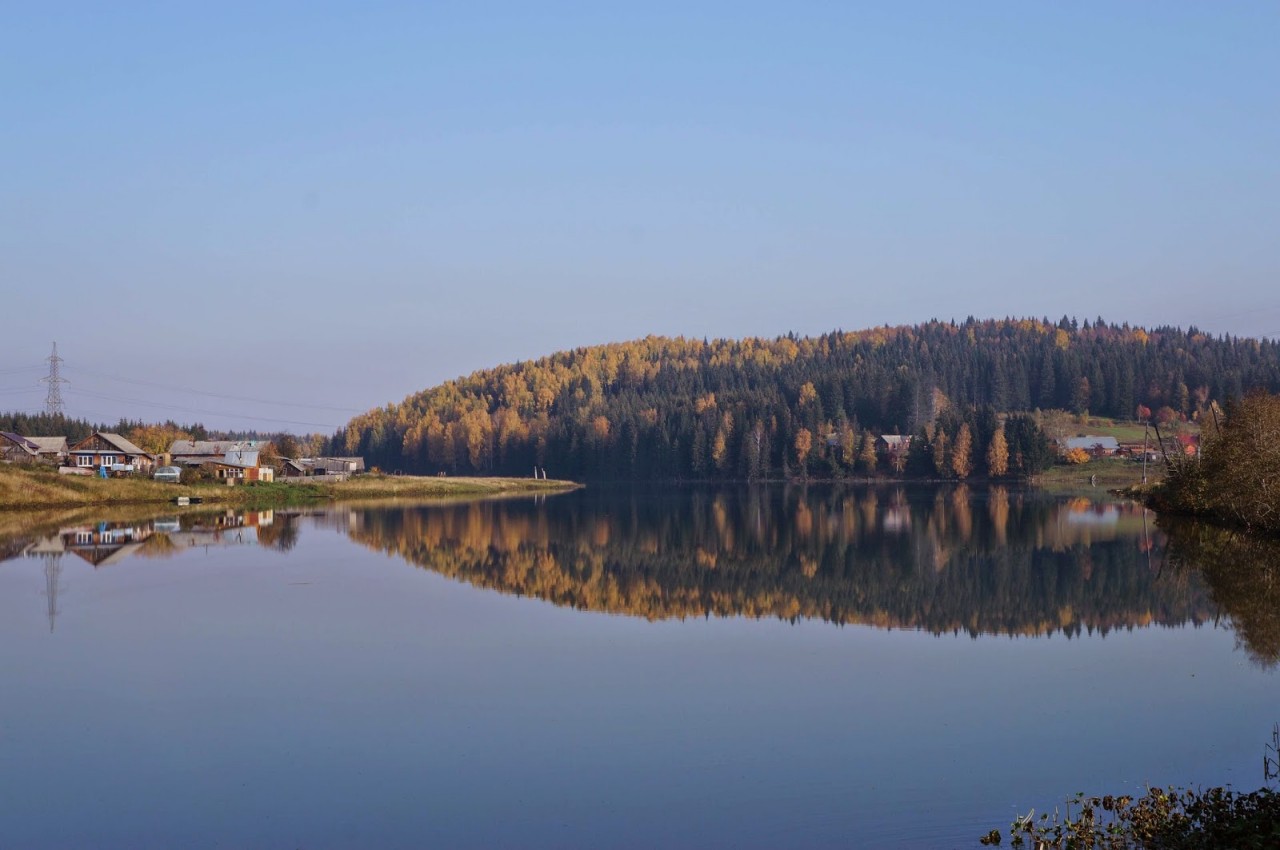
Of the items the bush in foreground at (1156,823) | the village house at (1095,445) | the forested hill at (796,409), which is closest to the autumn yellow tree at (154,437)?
the forested hill at (796,409)

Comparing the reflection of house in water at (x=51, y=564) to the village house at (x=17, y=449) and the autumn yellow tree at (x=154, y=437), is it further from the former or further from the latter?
the autumn yellow tree at (x=154, y=437)

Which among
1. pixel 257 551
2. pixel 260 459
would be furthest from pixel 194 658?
pixel 260 459

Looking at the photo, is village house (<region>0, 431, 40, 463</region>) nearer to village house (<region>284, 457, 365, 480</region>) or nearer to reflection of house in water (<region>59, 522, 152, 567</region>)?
village house (<region>284, 457, 365, 480</region>)

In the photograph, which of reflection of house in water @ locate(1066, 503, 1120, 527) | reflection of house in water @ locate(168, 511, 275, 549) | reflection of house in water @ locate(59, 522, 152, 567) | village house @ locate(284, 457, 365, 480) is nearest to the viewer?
reflection of house in water @ locate(59, 522, 152, 567)

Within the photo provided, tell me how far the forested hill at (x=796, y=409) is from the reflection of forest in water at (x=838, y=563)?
6501 centimetres

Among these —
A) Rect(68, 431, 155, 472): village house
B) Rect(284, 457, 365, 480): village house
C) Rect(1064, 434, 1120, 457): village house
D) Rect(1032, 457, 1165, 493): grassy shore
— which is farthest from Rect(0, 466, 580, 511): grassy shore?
Rect(1064, 434, 1120, 457): village house

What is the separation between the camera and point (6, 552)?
37656 mm

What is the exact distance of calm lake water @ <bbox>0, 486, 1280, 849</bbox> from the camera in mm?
11211

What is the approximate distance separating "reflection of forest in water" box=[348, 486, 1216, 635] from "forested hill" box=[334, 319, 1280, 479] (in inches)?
2560

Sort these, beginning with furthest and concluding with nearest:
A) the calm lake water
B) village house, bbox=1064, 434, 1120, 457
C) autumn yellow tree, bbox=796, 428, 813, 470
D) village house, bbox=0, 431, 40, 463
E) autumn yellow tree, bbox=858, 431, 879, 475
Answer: autumn yellow tree, bbox=796, 428, 813, 470
autumn yellow tree, bbox=858, 431, 879, 475
village house, bbox=1064, 434, 1120, 457
village house, bbox=0, 431, 40, 463
the calm lake water

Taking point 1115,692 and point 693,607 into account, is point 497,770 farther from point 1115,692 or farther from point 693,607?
point 693,607

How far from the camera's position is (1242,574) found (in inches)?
1101

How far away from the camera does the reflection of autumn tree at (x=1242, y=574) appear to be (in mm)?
19859

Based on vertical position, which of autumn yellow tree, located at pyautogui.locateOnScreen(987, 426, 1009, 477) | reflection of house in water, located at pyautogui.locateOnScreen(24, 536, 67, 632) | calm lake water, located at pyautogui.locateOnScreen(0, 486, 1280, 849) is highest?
autumn yellow tree, located at pyautogui.locateOnScreen(987, 426, 1009, 477)
